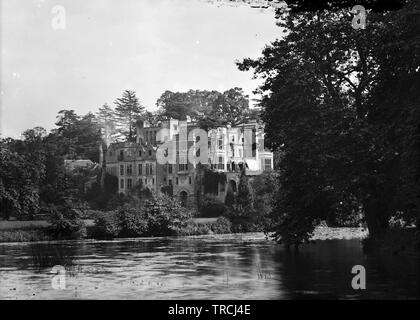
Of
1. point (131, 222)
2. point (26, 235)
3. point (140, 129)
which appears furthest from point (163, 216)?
point (140, 129)

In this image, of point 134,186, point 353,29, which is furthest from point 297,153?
point 134,186

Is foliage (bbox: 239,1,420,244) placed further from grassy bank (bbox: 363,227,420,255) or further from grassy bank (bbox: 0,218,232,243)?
grassy bank (bbox: 0,218,232,243)

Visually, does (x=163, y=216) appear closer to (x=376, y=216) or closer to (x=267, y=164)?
(x=267, y=164)

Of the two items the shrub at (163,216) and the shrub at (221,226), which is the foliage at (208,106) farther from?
the shrub at (163,216)

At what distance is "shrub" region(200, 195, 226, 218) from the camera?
79.6m

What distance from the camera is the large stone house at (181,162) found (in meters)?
86.2

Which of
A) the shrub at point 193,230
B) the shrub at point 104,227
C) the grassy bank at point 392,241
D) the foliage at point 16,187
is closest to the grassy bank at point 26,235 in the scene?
the foliage at point 16,187

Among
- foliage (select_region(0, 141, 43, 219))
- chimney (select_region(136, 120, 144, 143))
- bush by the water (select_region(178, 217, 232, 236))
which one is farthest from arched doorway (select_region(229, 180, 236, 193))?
foliage (select_region(0, 141, 43, 219))

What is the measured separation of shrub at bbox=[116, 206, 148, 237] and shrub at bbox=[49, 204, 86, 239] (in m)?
4.12

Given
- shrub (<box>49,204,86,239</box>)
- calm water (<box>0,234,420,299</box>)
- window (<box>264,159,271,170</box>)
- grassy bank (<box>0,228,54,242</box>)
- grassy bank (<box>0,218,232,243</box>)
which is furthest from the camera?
window (<box>264,159,271,170</box>)

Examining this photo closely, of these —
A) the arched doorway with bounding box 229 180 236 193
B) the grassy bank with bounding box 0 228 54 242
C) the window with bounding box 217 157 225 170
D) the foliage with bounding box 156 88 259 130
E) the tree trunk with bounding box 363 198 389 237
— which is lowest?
the grassy bank with bounding box 0 228 54 242

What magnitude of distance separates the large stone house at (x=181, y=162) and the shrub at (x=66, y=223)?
18.2 meters

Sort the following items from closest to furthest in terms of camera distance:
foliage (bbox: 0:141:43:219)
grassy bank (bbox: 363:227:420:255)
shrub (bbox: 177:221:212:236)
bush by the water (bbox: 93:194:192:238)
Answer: grassy bank (bbox: 363:227:420:255) → bush by the water (bbox: 93:194:192:238) → foliage (bbox: 0:141:43:219) → shrub (bbox: 177:221:212:236)

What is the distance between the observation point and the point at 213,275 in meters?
29.3
